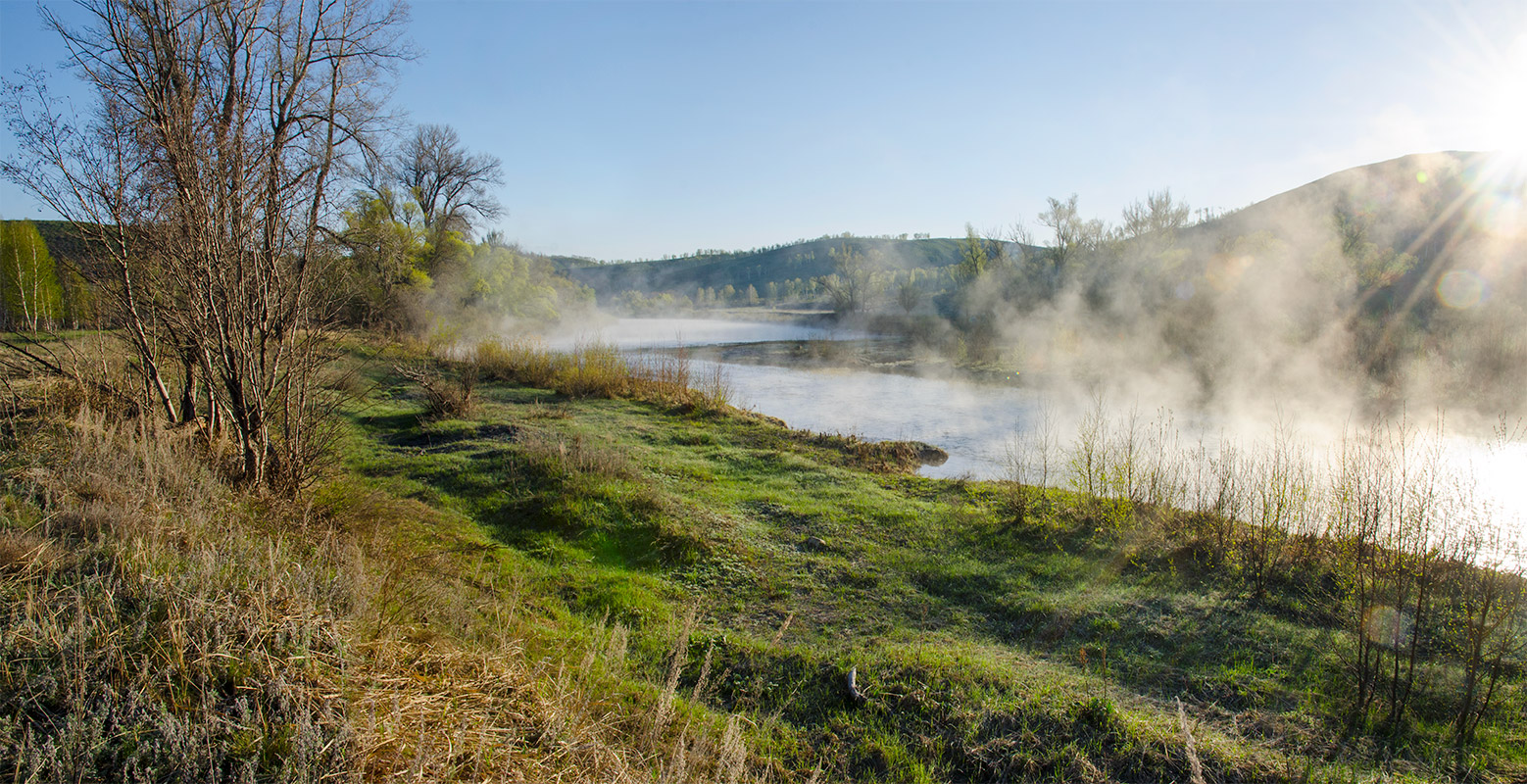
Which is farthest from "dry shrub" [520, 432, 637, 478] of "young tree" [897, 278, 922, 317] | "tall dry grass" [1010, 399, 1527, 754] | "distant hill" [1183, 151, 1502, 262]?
"young tree" [897, 278, 922, 317]

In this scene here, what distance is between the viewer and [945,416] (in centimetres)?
1669

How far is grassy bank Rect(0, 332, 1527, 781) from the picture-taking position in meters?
2.38

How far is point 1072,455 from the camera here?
1088cm

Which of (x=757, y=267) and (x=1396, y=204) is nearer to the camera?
(x=1396, y=204)

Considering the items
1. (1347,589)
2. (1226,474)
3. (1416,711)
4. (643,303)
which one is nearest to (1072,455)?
(1226,474)

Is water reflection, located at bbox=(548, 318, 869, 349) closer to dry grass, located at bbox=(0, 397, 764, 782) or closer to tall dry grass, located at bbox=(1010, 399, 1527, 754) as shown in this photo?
tall dry grass, located at bbox=(1010, 399, 1527, 754)

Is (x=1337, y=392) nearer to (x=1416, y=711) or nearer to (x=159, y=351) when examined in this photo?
(x=1416, y=711)

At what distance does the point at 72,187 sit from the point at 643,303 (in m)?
74.6

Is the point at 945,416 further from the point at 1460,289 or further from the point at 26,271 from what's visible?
the point at 1460,289

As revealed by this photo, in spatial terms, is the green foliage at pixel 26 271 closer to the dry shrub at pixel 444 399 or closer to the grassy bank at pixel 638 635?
the dry shrub at pixel 444 399

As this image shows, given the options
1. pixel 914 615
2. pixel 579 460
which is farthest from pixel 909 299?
pixel 914 615

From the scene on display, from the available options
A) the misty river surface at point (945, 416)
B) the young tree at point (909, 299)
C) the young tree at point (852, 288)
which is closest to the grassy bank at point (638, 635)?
the misty river surface at point (945, 416)

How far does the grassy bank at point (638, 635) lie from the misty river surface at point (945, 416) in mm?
4259

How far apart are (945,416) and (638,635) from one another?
13189 mm
